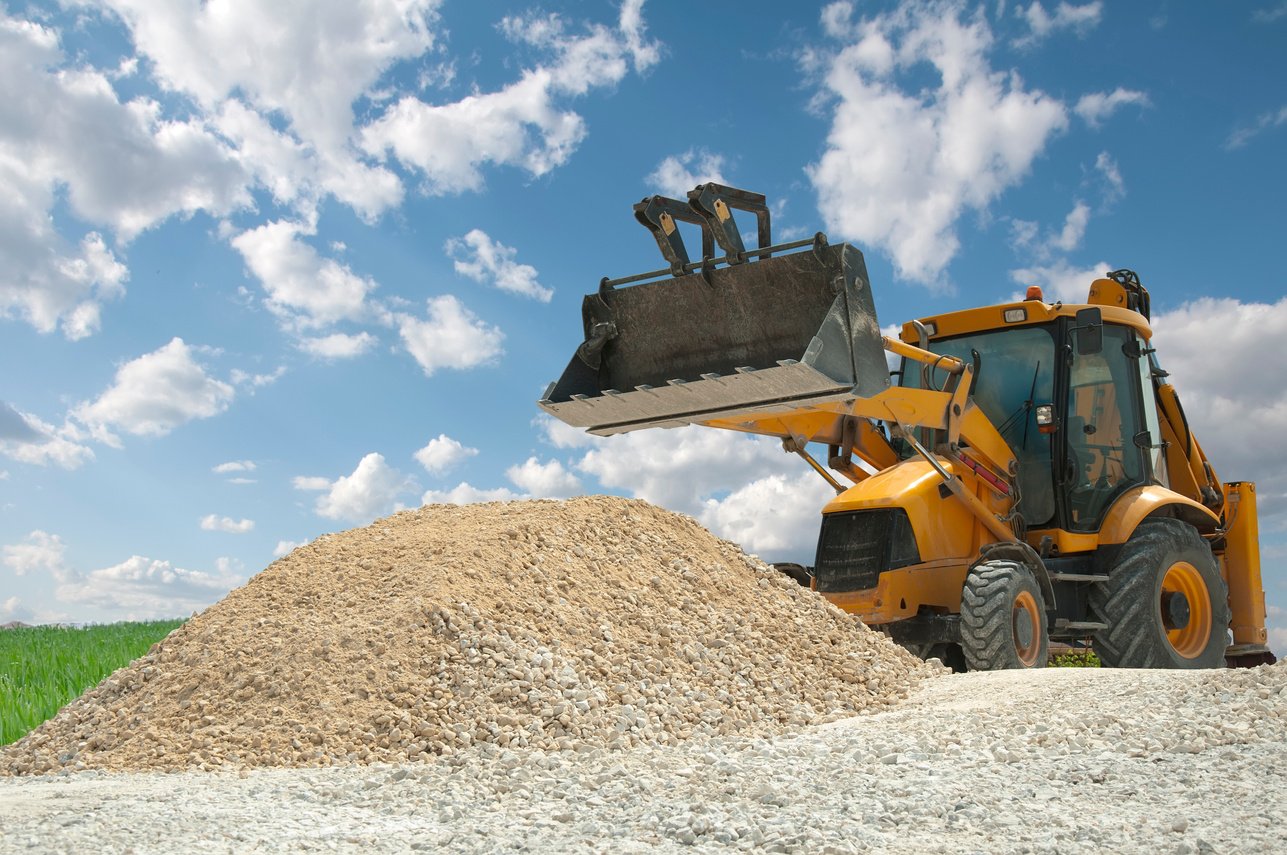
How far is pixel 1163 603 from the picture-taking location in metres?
8.80

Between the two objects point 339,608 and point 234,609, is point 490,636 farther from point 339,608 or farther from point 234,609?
point 234,609

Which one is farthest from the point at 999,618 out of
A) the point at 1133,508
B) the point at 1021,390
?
the point at 1021,390

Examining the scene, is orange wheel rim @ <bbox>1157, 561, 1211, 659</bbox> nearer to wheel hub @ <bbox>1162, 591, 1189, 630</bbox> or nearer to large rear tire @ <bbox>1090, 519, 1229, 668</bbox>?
large rear tire @ <bbox>1090, 519, 1229, 668</bbox>

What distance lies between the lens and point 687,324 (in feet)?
24.1

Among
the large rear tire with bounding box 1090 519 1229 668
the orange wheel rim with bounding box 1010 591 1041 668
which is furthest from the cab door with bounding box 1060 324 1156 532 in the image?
the orange wheel rim with bounding box 1010 591 1041 668

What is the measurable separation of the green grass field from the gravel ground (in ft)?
7.90

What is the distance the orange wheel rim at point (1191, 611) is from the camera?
8.94 m

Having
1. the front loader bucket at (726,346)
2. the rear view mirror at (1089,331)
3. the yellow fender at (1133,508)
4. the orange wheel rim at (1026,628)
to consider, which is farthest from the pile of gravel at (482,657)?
the rear view mirror at (1089,331)

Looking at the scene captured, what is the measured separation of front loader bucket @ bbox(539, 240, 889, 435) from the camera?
259 inches

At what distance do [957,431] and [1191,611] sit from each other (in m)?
2.73

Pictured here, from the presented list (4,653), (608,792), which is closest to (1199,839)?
(608,792)

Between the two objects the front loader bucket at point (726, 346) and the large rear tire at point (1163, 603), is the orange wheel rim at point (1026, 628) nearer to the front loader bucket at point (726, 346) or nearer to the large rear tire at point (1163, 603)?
the large rear tire at point (1163, 603)

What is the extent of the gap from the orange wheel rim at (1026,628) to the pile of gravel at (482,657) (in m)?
0.67

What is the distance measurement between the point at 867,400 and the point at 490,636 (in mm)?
2955
